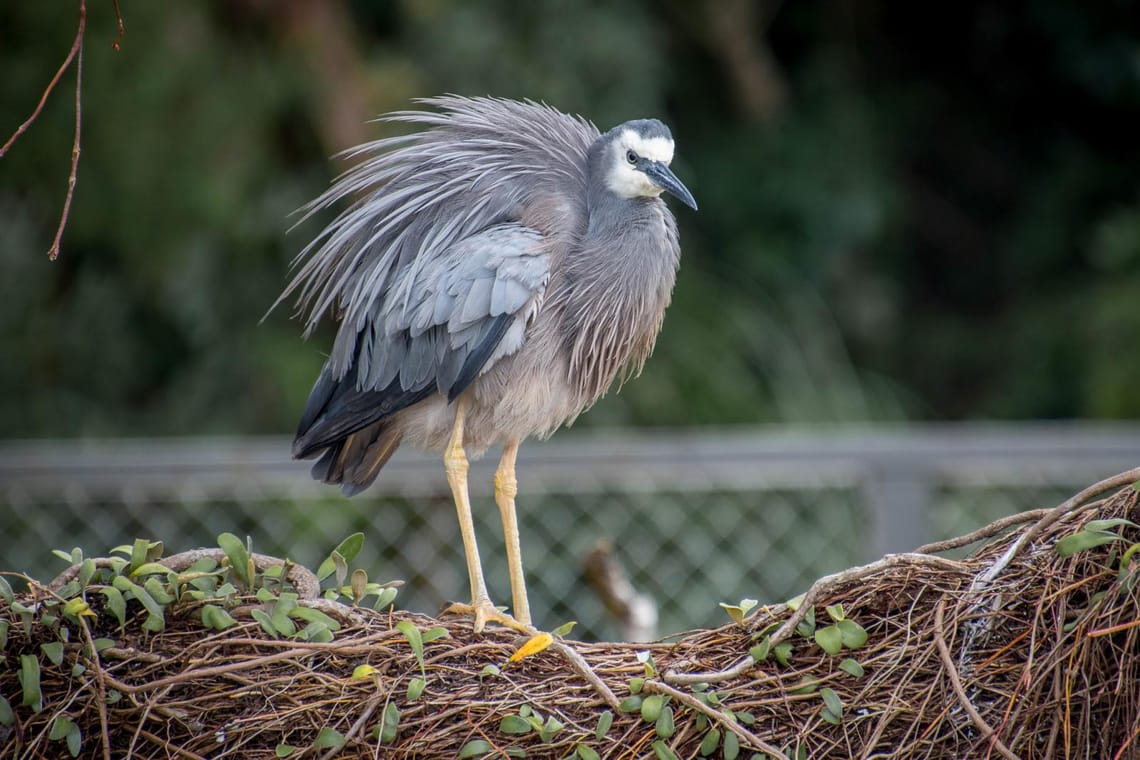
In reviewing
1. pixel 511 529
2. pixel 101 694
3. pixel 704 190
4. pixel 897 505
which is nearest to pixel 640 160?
pixel 511 529

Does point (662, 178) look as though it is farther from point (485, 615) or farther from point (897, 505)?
point (897, 505)

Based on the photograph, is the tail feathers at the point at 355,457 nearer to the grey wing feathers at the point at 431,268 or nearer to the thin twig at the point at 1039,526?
the grey wing feathers at the point at 431,268

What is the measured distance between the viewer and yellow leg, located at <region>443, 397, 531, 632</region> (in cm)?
218

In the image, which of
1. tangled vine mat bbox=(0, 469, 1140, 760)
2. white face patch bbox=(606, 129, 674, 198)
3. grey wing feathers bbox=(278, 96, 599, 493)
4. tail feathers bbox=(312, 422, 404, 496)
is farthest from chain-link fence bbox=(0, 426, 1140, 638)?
tangled vine mat bbox=(0, 469, 1140, 760)

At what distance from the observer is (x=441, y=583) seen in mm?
3920

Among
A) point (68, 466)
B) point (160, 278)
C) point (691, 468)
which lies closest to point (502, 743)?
point (691, 468)

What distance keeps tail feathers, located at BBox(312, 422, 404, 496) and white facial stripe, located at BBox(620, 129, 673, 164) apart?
73 centimetres

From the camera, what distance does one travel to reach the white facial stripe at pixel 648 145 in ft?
7.88

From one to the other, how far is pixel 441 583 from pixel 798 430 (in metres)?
1.89

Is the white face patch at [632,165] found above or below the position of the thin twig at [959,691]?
above

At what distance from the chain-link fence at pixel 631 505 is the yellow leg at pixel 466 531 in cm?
105

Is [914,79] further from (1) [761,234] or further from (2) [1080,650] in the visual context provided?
(2) [1080,650]

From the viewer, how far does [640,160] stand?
243cm

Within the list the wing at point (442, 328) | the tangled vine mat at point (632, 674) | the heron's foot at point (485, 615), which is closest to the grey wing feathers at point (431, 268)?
the wing at point (442, 328)
